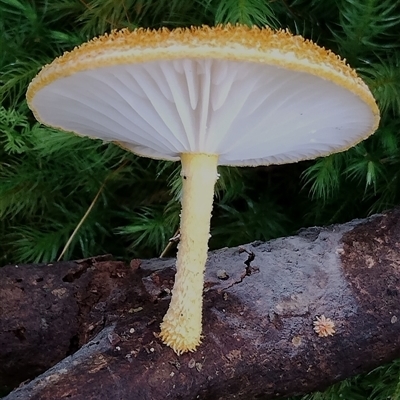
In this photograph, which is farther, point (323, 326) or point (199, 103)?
point (323, 326)

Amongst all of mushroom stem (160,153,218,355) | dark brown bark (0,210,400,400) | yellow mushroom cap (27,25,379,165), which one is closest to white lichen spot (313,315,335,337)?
dark brown bark (0,210,400,400)

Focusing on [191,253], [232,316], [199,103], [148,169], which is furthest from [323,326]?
[148,169]

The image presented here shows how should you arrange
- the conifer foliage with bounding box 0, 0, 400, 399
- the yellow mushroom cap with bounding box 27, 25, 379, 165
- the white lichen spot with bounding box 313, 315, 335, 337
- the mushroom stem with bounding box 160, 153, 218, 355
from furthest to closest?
the conifer foliage with bounding box 0, 0, 400, 399 < the white lichen spot with bounding box 313, 315, 335, 337 < the mushroom stem with bounding box 160, 153, 218, 355 < the yellow mushroom cap with bounding box 27, 25, 379, 165

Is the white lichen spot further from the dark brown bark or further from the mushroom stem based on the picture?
the mushroom stem

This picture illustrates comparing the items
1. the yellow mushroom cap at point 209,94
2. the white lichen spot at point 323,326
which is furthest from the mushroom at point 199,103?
the white lichen spot at point 323,326

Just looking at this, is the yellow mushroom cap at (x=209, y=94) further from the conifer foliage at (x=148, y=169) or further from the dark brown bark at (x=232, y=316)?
the conifer foliage at (x=148, y=169)

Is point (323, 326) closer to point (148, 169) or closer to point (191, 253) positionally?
point (191, 253)
